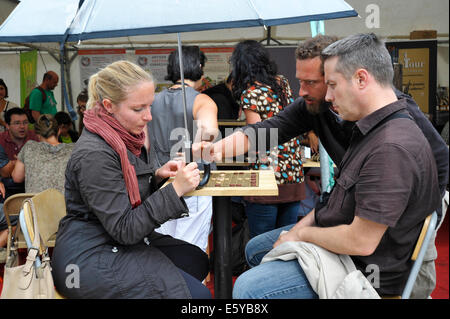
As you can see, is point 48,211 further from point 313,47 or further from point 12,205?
point 313,47

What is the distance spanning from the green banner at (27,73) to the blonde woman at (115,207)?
5.80 m

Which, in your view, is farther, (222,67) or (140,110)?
(222,67)

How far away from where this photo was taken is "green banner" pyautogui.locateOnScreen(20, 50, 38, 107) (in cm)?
702

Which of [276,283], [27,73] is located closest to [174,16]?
[276,283]

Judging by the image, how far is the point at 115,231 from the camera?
1.65 metres

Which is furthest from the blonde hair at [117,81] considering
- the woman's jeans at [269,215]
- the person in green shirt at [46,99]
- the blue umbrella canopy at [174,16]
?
the person in green shirt at [46,99]

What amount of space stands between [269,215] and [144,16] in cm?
171

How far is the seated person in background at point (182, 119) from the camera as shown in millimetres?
2850

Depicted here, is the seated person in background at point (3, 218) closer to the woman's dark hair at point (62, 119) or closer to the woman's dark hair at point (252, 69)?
the woman's dark hair at point (62, 119)

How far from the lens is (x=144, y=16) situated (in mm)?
1897
